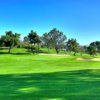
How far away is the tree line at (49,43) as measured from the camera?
79.9m

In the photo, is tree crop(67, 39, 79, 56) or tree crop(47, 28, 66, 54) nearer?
tree crop(67, 39, 79, 56)

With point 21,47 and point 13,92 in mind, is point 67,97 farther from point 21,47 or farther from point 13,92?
point 21,47

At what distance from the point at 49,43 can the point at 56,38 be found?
149 inches

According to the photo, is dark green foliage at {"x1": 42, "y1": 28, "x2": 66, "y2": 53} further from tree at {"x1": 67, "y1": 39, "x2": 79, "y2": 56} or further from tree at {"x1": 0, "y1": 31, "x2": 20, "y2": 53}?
tree at {"x1": 0, "y1": 31, "x2": 20, "y2": 53}

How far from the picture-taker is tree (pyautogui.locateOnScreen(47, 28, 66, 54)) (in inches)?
4448

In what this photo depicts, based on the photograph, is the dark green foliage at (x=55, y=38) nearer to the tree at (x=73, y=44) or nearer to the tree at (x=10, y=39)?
the tree at (x=73, y=44)

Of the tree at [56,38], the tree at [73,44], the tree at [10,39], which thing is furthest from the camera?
the tree at [56,38]

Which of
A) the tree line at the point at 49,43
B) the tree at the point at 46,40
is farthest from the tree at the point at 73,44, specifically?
the tree at the point at 46,40

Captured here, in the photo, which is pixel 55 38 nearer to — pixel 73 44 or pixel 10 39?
pixel 73 44

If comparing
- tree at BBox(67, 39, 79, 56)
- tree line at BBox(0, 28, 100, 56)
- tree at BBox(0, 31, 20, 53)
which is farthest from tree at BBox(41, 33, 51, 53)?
tree at BBox(0, 31, 20, 53)

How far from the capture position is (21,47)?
10019cm

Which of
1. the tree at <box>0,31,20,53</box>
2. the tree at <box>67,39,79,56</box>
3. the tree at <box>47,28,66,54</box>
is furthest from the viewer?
the tree at <box>47,28,66,54</box>

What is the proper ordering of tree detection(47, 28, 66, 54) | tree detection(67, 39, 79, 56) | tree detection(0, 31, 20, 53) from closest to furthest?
tree detection(0, 31, 20, 53), tree detection(67, 39, 79, 56), tree detection(47, 28, 66, 54)

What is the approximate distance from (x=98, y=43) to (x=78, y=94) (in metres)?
103
